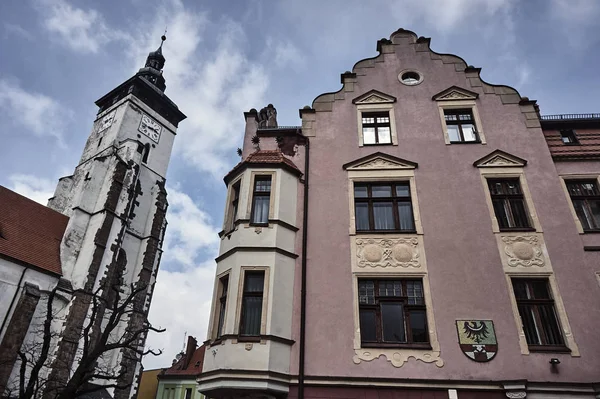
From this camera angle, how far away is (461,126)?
13.4 metres

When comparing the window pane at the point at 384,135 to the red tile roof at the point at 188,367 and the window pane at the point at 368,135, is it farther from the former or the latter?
the red tile roof at the point at 188,367

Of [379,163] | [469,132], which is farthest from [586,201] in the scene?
[379,163]

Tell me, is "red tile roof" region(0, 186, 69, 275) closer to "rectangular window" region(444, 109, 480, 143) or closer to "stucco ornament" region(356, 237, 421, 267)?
"stucco ornament" region(356, 237, 421, 267)

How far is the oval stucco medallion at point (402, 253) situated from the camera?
10.9 meters

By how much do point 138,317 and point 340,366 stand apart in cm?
2506

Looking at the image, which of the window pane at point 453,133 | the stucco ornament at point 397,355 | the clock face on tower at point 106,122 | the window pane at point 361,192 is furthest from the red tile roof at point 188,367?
the window pane at point 453,133

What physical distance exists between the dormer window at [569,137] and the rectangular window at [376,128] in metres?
5.86

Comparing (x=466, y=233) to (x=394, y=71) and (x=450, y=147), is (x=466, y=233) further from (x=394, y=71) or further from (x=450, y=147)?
(x=394, y=71)

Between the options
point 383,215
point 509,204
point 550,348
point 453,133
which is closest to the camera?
point 550,348

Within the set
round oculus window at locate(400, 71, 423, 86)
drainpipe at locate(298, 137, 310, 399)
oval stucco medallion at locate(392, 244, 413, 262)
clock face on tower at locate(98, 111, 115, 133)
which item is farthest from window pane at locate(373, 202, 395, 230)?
clock face on tower at locate(98, 111, 115, 133)

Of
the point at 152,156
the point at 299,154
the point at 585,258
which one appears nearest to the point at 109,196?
the point at 152,156

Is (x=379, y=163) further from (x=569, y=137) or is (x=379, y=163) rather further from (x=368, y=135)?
(x=569, y=137)

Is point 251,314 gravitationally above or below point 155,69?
below

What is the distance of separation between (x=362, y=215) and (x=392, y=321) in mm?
3301
